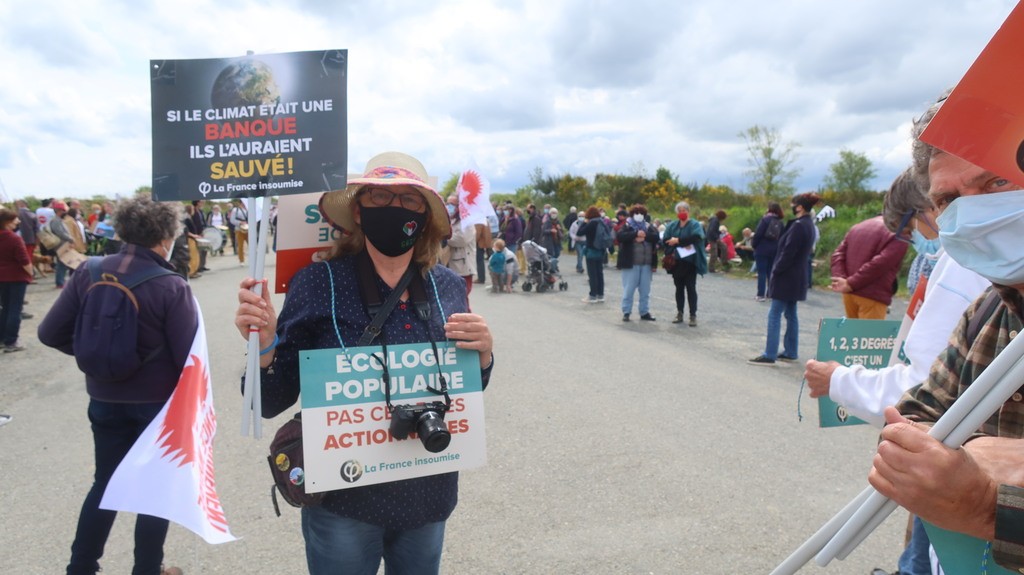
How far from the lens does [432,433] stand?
76.2 inches

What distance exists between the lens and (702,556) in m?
3.35

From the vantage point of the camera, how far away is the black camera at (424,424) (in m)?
1.93

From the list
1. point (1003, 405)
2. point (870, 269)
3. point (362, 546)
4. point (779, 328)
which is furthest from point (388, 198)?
point (779, 328)

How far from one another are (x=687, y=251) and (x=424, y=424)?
8.25m

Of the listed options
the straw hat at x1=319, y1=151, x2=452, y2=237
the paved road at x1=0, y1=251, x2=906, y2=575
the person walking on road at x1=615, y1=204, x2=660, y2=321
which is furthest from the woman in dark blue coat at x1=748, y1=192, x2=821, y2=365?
the straw hat at x1=319, y1=151, x2=452, y2=237

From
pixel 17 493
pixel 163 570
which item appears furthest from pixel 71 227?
pixel 163 570

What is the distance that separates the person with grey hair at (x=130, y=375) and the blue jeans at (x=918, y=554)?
133 inches

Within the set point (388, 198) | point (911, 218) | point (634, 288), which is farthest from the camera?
point (634, 288)

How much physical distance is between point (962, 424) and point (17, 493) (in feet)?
17.1

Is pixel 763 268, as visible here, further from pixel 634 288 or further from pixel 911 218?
pixel 911 218

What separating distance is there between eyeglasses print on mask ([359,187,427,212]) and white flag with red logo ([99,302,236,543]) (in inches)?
47.5

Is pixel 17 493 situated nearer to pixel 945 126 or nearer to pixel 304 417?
pixel 304 417

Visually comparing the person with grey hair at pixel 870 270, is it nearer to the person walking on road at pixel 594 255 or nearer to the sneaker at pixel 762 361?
the sneaker at pixel 762 361

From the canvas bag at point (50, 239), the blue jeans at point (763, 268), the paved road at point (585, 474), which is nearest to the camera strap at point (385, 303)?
the paved road at point (585, 474)
